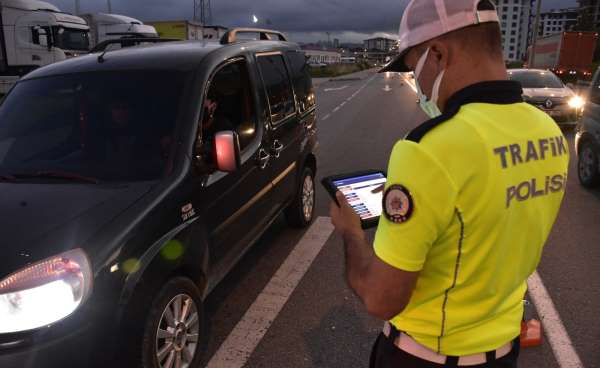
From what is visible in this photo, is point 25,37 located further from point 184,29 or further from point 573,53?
point 573,53

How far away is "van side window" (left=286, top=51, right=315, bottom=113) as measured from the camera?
553cm

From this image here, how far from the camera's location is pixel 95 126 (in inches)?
133

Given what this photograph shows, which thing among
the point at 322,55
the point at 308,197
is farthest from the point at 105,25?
the point at 322,55

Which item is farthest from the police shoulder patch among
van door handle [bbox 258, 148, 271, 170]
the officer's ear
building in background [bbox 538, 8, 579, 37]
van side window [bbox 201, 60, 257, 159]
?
building in background [bbox 538, 8, 579, 37]

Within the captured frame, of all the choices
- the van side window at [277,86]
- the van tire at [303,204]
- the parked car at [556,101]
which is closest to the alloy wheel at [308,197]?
the van tire at [303,204]

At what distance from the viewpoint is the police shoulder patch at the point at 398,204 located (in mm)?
1199

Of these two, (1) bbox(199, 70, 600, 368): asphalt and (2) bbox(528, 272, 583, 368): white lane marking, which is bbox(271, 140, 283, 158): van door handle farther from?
(2) bbox(528, 272, 583, 368): white lane marking

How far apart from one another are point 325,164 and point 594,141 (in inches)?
171

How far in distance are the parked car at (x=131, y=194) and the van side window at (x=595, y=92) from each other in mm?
4993

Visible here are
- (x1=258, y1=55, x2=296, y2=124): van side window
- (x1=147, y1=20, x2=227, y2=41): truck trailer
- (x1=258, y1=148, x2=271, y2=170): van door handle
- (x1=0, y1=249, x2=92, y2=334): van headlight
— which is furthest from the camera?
(x1=147, y1=20, x2=227, y2=41): truck trailer

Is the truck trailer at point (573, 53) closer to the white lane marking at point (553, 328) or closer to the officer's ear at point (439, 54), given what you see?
the white lane marking at point (553, 328)

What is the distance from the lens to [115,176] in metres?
3.01

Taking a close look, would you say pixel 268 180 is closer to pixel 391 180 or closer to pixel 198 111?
pixel 198 111

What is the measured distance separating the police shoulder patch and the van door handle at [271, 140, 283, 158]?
325 centimetres
